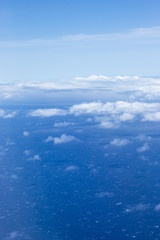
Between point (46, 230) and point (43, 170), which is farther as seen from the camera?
point (43, 170)

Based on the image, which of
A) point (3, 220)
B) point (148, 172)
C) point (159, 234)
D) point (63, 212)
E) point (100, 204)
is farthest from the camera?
point (148, 172)

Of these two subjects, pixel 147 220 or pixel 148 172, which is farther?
pixel 148 172

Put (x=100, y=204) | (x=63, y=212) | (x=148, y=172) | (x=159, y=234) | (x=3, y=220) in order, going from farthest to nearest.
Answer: (x=148, y=172), (x=100, y=204), (x=63, y=212), (x=3, y=220), (x=159, y=234)

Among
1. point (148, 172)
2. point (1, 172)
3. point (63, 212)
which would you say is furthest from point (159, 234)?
point (1, 172)

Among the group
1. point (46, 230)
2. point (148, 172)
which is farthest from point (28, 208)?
point (148, 172)

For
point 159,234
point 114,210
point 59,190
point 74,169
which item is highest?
point 74,169

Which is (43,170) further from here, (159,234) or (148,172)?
(159,234)

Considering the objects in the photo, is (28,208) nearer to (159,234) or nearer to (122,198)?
(122,198)

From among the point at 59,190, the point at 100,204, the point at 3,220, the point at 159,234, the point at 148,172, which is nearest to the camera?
the point at 159,234

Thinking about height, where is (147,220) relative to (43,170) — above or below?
below
